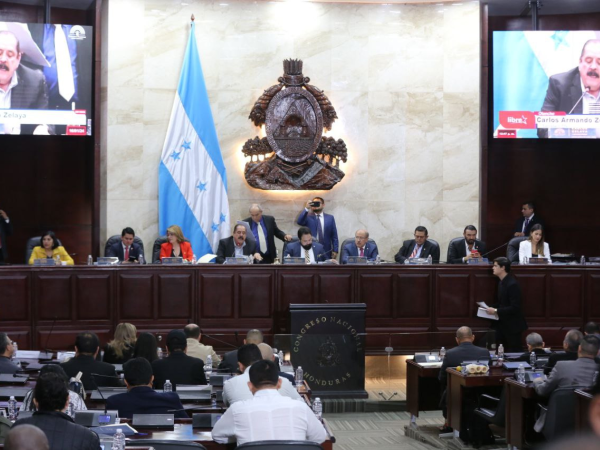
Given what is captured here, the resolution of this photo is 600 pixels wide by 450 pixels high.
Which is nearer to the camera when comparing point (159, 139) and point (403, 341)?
point (403, 341)

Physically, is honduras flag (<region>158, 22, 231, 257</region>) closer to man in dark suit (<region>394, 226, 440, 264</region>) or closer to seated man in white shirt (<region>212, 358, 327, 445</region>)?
man in dark suit (<region>394, 226, 440, 264</region>)

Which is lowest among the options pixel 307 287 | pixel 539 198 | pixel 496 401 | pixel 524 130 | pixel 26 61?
pixel 496 401

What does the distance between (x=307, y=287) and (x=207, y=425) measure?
5.85 meters

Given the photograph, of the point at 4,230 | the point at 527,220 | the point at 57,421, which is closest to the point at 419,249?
the point at 527,220

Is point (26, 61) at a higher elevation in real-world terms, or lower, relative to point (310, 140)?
higher

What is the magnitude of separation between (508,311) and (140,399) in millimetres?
6030

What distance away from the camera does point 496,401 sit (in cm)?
771

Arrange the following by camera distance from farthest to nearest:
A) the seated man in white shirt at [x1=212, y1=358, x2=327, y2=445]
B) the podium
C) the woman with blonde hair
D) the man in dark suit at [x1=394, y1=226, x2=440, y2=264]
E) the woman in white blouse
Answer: the man in dark suit at [x1=394, y1=226, x2=440, y2=264]
the woman in white blouse
the podium
the woman with blonde hair
the seated man in white shirt at [x1=212, y1=358, x2=327, y2=445]

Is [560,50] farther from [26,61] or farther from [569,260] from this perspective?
[26,61]

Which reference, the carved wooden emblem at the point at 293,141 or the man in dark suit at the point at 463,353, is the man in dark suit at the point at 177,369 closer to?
the man in dark suit at the point at 463,353

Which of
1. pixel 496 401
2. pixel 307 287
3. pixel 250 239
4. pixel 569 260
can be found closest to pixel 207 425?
pixel 496 401

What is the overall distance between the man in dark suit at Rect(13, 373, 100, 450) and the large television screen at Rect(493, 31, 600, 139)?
988cm

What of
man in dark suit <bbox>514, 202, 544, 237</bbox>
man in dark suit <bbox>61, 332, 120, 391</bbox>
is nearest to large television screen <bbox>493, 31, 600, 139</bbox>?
man in dark suit <bbox>514, 202, 544, 237</bbox>

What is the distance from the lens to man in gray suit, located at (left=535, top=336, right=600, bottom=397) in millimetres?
6371
